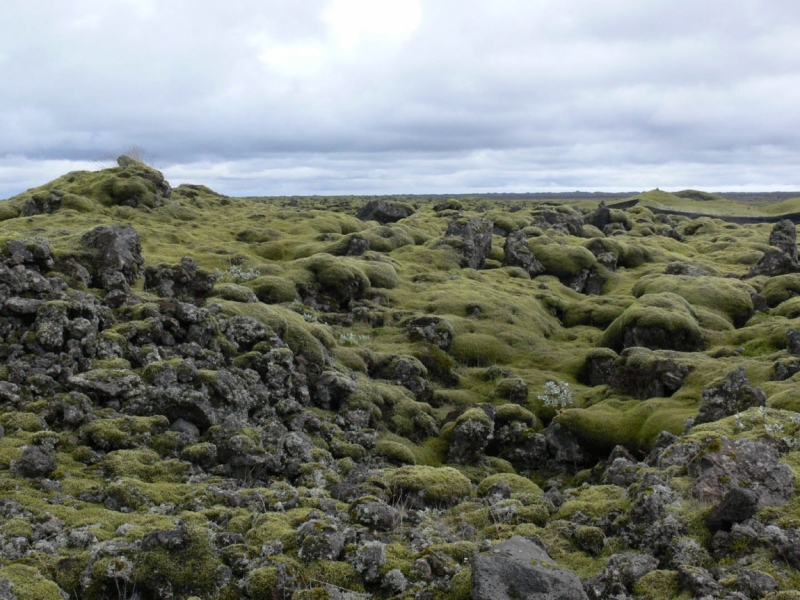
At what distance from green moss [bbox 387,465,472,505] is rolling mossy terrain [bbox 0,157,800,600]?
5 cm

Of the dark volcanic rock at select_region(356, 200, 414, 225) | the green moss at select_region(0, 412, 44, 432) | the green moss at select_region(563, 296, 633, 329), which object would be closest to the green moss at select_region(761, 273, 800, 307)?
the green moss at select_region(563, 296, 633, 329)

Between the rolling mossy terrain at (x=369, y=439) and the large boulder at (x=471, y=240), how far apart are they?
10867 millimetres

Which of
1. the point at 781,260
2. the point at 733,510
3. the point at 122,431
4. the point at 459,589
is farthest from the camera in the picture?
the point at 781,260

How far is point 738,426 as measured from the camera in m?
14.5

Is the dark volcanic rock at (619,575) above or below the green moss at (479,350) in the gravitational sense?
above

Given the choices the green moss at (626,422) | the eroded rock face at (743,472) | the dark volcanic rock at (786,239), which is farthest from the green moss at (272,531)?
the dark volcanic rock at (786,239)

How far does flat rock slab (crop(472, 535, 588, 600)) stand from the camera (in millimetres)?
8688

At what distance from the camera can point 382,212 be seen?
256ft

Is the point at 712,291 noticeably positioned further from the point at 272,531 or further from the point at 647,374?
the point at 272,531

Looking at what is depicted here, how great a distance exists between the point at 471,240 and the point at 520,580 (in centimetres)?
4448

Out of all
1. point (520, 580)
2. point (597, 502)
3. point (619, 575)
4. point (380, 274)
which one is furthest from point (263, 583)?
point (380, 274)

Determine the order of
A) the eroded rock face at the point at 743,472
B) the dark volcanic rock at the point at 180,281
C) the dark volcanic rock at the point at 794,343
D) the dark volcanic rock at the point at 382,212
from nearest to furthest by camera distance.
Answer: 1. the eroded rock face at the point at 743,472
2. the dark volcanic rock at the point at 180,281
3. the dark volcanic rock at the point at 794,343
4. the dark volcanic rock at the point at 382,212

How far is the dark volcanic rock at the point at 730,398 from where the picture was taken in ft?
56.3

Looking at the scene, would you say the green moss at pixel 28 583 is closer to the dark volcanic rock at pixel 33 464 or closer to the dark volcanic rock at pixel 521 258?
the dark volcanic rock at pixel 33 464
